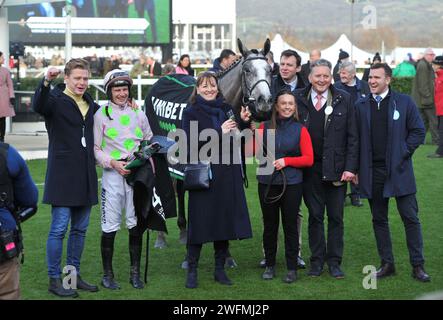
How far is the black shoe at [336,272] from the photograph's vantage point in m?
7.30

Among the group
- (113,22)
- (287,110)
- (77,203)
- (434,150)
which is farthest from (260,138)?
(113,22)

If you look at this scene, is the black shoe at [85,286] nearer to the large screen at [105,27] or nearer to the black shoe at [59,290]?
the black shoe at [59,290]

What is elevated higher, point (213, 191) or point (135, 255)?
point (213, 191)

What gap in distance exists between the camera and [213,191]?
7.02 metres

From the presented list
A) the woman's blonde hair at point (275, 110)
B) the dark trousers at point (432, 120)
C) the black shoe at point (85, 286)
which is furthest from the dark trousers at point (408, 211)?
the dark trousers at point (432, 120)

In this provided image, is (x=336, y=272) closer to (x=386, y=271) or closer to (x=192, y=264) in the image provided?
(x=386, y=271)

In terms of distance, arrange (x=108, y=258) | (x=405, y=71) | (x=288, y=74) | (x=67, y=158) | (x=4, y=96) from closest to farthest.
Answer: (x=67, y=158)
(x=108, y=258)
(x=288, y=74)
(x=4, y=96)
(x=405, y=71)

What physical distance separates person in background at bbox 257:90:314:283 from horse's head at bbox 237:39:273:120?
0.11 meters

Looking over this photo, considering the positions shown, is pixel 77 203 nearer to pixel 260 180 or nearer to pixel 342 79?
pixel 260 180

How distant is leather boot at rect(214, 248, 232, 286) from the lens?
7141 mm

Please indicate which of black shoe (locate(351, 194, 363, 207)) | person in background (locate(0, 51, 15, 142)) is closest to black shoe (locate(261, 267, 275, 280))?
black shoe (locate(351, 194, 363, 207))

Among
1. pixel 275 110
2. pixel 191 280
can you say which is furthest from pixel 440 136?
pixel 191 280

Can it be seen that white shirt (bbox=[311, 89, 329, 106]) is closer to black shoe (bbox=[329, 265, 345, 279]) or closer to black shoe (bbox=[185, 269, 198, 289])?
black shoe (bbox=[329, 265, 345, 279])

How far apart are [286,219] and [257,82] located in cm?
131
